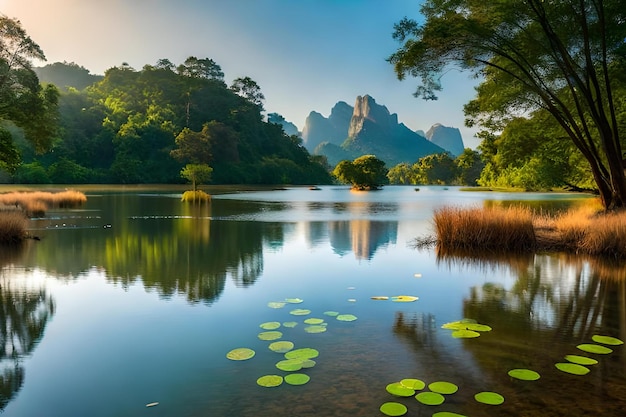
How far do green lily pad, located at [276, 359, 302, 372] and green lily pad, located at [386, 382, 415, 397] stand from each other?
1.31 m

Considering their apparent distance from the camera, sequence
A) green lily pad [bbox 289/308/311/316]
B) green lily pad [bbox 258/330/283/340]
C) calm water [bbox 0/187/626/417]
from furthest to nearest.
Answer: green lily pad [bbox 289/308/311/316] < green lily pad [bbox 258/330/283/340] < calm water [bbox 0/187/626/417]

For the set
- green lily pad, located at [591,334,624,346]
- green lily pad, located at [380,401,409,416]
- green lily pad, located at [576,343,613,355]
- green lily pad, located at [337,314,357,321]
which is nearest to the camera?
green lily pad, located at [380,401,409,416]

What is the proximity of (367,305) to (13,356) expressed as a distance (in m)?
6.53

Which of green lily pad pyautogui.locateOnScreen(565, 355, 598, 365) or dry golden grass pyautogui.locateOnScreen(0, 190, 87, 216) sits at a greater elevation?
dry golden grass pyautogui.locateOnScreen(0, 190, 87, 216)

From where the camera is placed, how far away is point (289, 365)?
6.46m

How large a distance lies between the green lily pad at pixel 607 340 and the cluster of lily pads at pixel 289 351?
4123 mm

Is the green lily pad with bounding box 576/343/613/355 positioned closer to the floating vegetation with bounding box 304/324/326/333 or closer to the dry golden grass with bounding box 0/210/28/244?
the floating vegetation with bounding box 304/324/326/333

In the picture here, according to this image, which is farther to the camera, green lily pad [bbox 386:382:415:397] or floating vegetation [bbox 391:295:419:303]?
floating vegetation [bbox 391:295:419:303]

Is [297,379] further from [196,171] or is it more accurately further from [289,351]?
[196,171]

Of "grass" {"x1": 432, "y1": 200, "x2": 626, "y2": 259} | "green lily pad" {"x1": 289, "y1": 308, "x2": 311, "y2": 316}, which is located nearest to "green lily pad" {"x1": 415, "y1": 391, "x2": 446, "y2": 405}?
"green lily pad" {"x1": 289, "y1": 308, "x2": 311, "y2": 316}

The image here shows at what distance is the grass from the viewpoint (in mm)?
17109

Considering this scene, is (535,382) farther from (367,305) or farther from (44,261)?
(44,261)

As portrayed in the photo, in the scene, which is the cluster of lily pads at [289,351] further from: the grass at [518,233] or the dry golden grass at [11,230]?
the dry golden grass at [11,230]

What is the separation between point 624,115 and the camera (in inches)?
976
